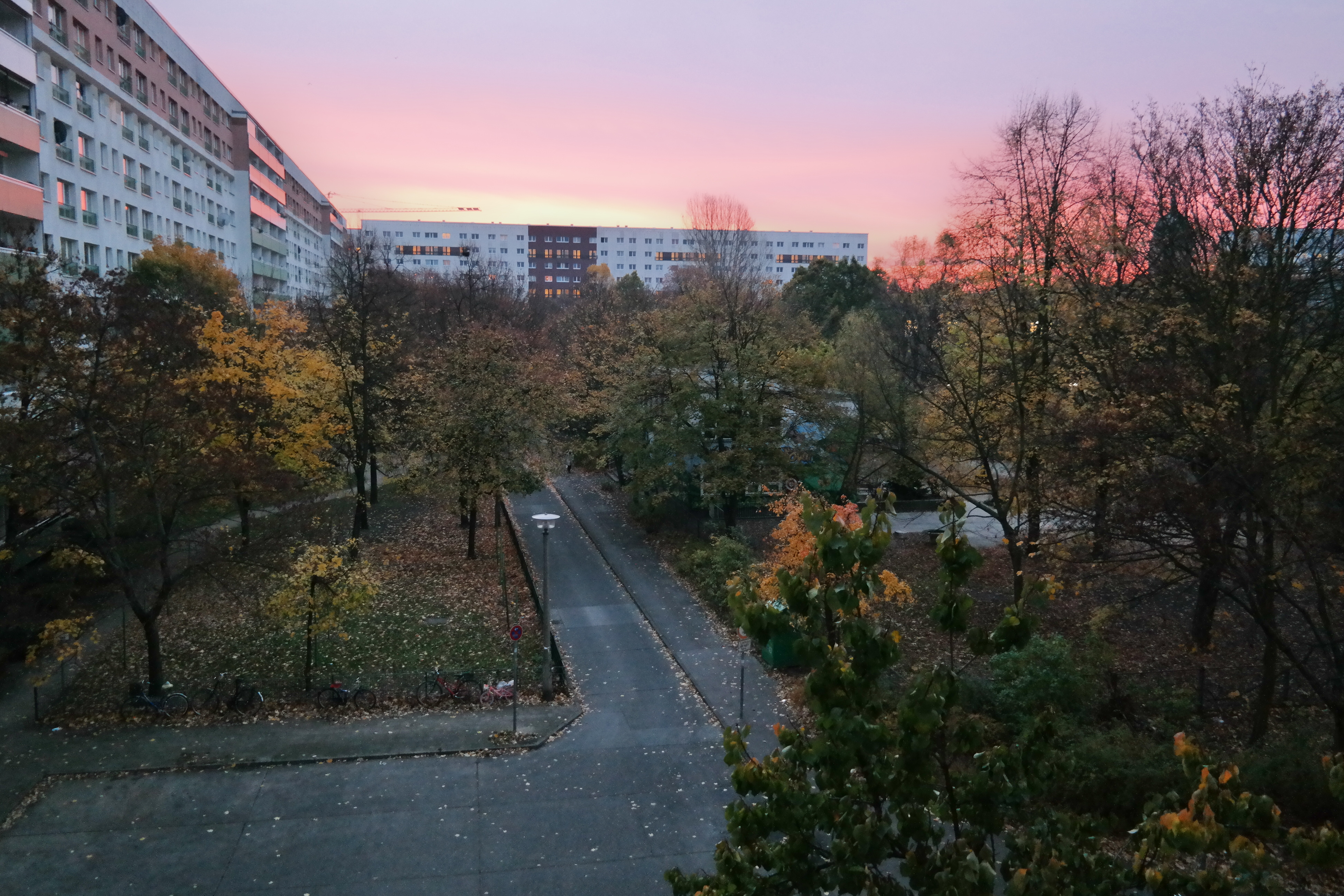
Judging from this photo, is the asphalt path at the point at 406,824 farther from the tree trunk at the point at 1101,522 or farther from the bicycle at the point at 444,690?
the tree trunk at the point at 1101,522

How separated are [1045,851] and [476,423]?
78.0 ft

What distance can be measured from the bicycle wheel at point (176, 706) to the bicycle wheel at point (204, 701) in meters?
0.11

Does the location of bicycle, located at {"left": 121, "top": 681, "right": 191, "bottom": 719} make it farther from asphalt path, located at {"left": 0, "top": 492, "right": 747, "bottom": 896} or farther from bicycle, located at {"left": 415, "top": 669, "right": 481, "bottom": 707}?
bicycle, located at {"left": 415, "top": 669, "right": 481, "bottom": 707}

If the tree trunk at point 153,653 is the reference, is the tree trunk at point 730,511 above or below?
above

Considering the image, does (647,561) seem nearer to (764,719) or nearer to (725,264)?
(764,719)

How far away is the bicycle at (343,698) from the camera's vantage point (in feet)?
54.6

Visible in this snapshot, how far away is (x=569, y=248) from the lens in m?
142

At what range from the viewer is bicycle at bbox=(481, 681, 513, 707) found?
17.1 m

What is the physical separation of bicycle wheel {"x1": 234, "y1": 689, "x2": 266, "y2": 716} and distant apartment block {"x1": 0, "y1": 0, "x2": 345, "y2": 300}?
38.2 feet

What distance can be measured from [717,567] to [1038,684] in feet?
32.6

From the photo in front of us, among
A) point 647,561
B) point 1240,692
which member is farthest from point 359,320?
point 1240,692

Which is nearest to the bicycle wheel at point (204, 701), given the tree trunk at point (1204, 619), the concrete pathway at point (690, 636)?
the concrete pathway at point (690, 636)

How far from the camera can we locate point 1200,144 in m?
15.3

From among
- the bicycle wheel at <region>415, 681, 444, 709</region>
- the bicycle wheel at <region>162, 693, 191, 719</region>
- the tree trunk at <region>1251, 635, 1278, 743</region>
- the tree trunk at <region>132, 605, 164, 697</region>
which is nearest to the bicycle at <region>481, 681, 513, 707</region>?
the bicycle wheel at <region>415, 681, 444, 709</region>
